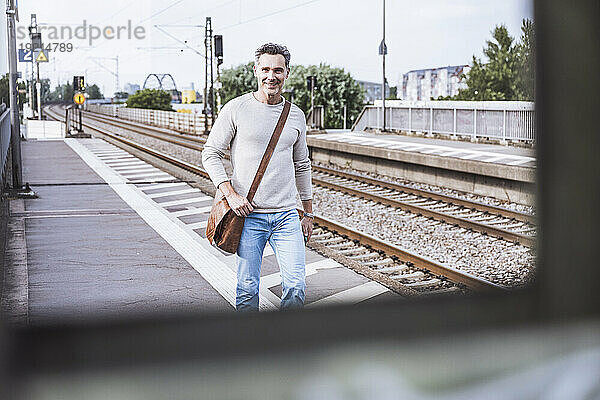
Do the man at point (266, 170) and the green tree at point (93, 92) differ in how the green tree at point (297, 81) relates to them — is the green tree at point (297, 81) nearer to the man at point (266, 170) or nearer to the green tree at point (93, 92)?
the man at point (266, 170)

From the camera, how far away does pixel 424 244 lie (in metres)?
6.71

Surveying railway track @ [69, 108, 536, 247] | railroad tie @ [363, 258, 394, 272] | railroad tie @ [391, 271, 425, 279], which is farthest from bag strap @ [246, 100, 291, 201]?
railroad tie @ [363, 258, 394, 272]

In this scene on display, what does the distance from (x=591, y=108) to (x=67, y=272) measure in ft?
8.88

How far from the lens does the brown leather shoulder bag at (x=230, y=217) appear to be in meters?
3.06

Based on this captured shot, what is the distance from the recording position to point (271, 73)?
9.67 ft

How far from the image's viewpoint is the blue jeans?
3.13m

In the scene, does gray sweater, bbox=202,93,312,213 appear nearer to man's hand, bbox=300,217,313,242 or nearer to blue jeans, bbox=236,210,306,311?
blue jeans, bbox=236,210,306,311

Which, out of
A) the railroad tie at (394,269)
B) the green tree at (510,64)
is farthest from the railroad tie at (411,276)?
the green tree at (510,64)

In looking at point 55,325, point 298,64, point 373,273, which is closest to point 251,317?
point 55,325

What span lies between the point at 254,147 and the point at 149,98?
165cm

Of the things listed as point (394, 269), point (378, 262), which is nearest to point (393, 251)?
point (378, 262)

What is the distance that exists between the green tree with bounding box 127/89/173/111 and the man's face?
948mm

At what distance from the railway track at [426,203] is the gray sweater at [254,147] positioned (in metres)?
2.57

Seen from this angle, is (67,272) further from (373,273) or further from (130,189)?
(130,189)
